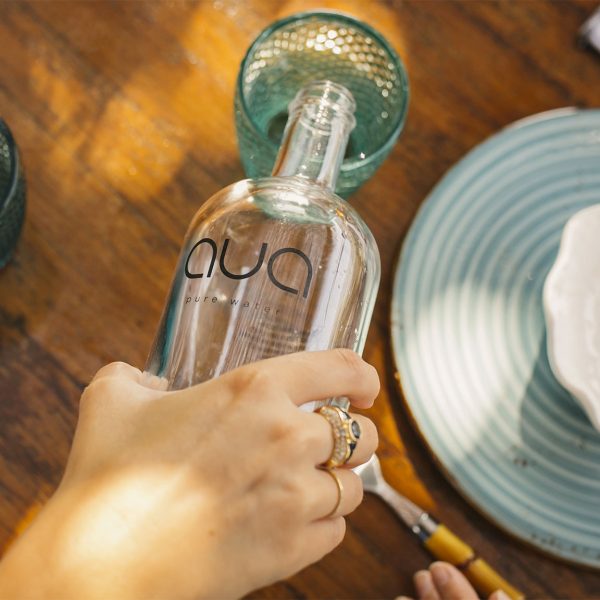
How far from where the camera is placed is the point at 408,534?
511 millimetres

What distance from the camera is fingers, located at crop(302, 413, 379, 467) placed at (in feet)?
1.01

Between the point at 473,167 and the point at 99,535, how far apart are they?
398 mm

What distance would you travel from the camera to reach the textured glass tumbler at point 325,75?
0.46 m

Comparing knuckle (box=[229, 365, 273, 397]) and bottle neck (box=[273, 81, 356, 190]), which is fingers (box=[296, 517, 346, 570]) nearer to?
knuckle (box=[229, 365, 273, 397])

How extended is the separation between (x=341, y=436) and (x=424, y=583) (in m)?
0.25

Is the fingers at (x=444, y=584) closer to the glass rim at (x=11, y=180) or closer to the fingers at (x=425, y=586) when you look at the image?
the fingers at (x=425, y=586)

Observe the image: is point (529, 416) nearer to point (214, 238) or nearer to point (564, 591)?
point (564, 591)

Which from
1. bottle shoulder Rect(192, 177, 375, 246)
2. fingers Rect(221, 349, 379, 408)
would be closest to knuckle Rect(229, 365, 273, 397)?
fingers Rect(221, 349, 379, 408)

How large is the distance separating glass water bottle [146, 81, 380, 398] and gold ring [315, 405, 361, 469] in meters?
0.06

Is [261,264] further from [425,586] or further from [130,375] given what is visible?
[425,586]

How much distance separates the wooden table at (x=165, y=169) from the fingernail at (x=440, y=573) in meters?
0.01

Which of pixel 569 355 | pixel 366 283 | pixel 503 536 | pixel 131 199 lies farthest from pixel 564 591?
pixel 131 199

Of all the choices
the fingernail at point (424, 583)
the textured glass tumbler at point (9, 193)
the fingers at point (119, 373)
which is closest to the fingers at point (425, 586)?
the fingernail at point (424, 583)

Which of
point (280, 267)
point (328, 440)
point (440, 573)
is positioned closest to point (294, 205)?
point (280, 267)
